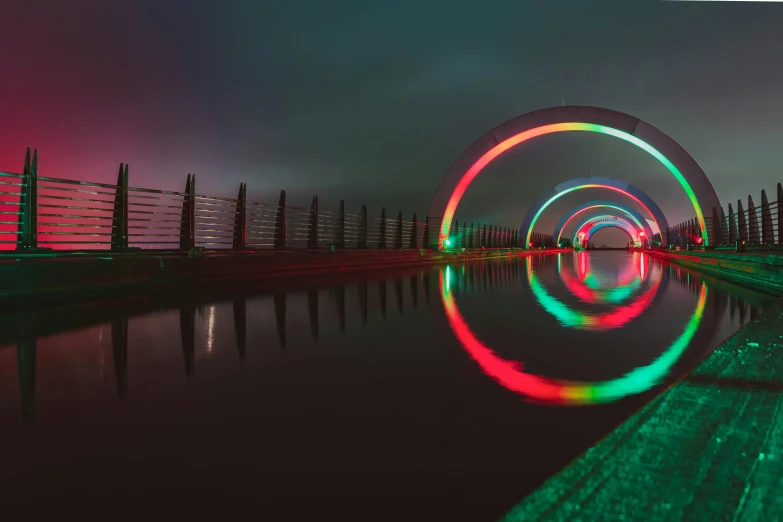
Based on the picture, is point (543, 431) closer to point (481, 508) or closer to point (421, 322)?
point (481, 508)

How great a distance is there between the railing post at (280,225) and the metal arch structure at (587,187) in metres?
31.0

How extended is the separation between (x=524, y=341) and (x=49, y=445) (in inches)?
110

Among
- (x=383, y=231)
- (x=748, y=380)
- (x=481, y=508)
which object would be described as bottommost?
(x=481, y=508)

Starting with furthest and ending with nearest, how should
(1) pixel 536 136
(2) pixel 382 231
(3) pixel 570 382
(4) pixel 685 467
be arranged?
(1) pixel 536 136
(2) pixel 382 231
(3) pixel 570 382
(4) pixel 685 467

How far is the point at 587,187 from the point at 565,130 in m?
18.7

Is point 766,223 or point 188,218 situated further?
point 766,223

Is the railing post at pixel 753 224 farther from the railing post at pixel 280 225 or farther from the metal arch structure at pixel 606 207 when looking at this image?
the metal arch structure at pixel 606 207

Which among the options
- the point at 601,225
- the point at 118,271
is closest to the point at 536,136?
the point at 118,271

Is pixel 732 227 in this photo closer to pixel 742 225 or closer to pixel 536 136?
pixel 742 225

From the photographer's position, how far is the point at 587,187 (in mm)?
39281

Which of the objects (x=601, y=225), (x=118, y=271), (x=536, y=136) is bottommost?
(x=118, y=271)

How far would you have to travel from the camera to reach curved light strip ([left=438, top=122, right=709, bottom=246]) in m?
21.1

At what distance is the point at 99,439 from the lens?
1629mm

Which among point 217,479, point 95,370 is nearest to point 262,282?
point 95,370
